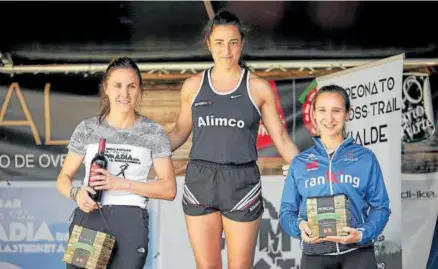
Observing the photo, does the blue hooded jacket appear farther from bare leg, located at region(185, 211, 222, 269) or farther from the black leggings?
bare leg, located at region(185, 211, 222, 269)

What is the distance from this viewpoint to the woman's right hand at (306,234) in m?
4.32

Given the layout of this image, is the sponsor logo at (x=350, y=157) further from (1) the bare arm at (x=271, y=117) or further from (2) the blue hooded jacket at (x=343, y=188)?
(1) the bare arm at (x=271, y=117)

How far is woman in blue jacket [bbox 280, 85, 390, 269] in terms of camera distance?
442 centimetres

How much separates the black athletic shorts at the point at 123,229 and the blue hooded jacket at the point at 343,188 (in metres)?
0.66

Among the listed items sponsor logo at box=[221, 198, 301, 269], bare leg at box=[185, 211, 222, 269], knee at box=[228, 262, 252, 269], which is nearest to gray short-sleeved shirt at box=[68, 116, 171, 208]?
bare leg at box=[185, 211, 222, 269]

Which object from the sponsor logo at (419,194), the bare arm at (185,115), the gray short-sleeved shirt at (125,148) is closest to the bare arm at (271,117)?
the bare arm at (185,115)

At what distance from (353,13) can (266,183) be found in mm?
1230

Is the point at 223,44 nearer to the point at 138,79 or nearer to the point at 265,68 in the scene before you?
the point at 138,79

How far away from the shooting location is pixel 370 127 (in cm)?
601

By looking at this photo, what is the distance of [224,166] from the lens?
15.5 feet

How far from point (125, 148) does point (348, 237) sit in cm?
106

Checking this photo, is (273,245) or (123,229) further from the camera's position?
(273,245)

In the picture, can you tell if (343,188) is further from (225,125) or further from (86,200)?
(86,200)

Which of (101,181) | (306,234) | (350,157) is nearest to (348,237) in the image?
(306,234)
